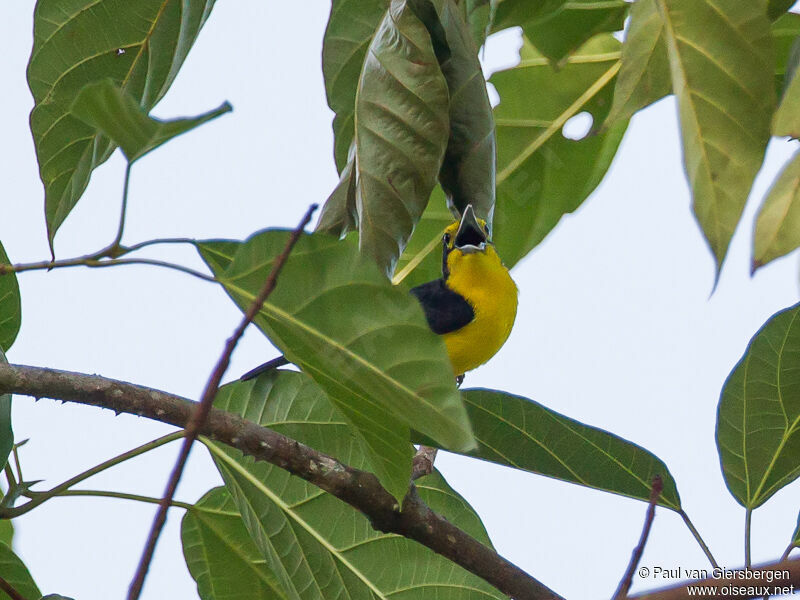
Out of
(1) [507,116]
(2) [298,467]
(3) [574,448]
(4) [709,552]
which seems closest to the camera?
(2) [298,467]

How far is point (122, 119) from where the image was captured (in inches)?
41.2

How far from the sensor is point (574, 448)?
5.91ft

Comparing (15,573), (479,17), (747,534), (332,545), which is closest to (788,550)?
(747,534)

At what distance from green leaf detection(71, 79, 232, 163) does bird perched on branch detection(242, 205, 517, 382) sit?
234cm

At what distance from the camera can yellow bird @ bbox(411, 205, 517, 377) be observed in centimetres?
352

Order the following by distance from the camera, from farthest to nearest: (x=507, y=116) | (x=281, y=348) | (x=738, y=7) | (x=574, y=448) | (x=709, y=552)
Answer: (x=507, y=116), (x=574, y=448), (x=709, y=552), (x=738, y=7), (x=281, y=348)

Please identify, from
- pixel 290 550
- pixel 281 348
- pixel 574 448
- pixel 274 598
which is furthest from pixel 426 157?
pixel 274 598

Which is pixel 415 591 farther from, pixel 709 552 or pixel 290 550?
pixel 709 552

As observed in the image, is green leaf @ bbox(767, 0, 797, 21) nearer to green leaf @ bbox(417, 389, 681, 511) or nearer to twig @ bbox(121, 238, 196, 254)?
green leaf @ bbox(417, 389, 681, 511)

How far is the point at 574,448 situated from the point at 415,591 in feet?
1.30

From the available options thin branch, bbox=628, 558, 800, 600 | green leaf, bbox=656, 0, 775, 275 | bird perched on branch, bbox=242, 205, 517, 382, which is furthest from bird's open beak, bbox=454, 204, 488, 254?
thin branch, bbox=628, 558, 800, 600

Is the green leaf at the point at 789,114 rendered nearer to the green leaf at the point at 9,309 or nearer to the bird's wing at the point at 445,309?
the green leaf at the point at 9,309

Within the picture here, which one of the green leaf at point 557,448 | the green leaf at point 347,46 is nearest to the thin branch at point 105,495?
the green leaf at point 557,448

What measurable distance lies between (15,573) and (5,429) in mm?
385
